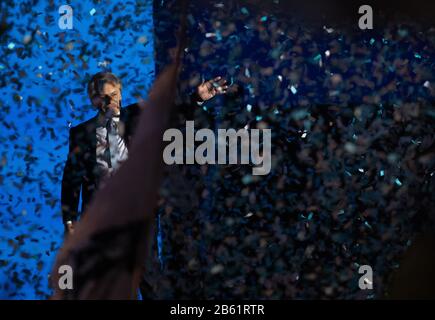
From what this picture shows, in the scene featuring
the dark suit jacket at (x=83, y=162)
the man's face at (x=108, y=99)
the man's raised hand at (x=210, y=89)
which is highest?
the man's raised hand at (x=210, y=89)

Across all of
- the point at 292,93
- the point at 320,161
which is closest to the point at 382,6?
the point at 292,93

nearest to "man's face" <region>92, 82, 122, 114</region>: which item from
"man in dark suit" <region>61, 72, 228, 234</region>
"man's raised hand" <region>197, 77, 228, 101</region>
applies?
"man in dark suit" <region>61, 72, 228, 234</region>

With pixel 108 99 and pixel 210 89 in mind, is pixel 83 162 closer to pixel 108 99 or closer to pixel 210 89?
pixel 108 99

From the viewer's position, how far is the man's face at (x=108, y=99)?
1891 mm

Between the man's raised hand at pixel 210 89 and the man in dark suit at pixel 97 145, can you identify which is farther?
the man's raised hand at pixel 210 89

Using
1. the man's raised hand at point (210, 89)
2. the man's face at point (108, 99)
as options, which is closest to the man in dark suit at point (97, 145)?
the man's face at point (108, 99)

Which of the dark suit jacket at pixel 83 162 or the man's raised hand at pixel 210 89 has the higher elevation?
the man's raised hand at pixel 210 89

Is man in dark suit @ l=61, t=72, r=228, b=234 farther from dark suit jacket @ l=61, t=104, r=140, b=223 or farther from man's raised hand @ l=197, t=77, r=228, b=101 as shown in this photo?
man's raised hand @ l=197, t=77, r=228, b=101

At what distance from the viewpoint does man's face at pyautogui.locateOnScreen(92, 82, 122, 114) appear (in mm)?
1891

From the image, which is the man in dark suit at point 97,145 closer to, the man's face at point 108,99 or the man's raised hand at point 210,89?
the man's face at point 108,99

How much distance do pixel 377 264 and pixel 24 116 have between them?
1504mm

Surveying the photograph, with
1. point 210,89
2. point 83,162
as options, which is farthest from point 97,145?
point 210,89

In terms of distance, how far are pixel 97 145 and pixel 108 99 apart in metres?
0.16

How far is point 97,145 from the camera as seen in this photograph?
1.89m
